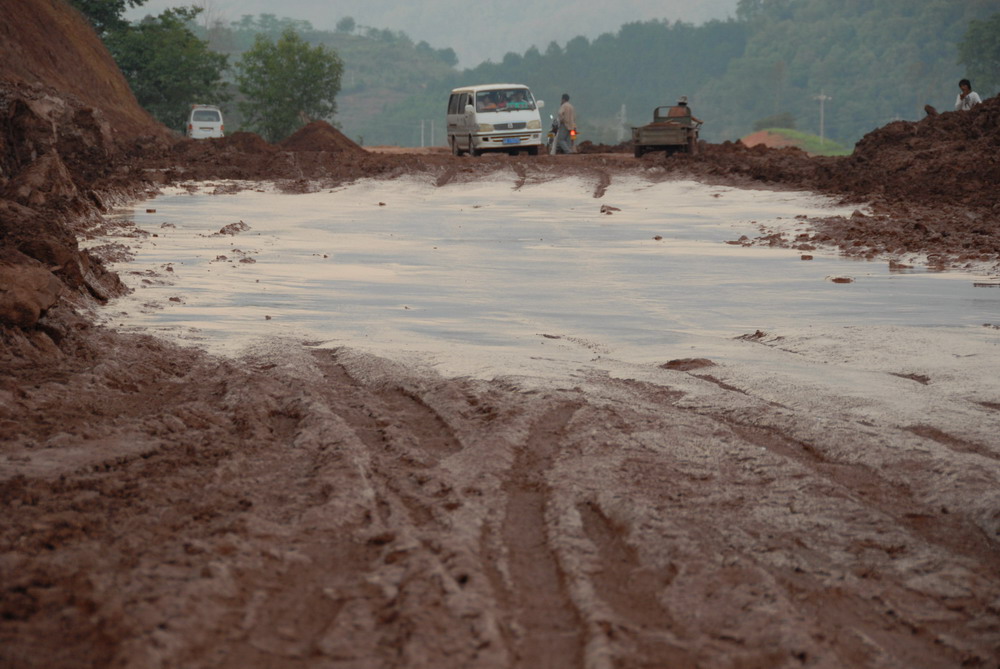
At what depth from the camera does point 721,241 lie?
1446 cm

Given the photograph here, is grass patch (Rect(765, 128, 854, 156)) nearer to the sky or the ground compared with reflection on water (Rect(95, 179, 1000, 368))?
nearer to the sky

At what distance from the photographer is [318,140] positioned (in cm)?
3622

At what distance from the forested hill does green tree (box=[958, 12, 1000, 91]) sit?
68cm

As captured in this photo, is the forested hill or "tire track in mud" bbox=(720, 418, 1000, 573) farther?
the forested hill

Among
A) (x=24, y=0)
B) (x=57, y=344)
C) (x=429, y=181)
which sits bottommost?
(x=57, y=344)

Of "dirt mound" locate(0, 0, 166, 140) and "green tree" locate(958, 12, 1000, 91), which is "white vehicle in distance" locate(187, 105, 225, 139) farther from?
"green tree" locate(958, 12, 1000, 91)

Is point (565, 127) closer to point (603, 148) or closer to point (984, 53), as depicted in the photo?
point (603, 148)

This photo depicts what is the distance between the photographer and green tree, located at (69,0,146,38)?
45.2m

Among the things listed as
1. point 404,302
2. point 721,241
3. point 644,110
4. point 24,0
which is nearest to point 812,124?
point 644,110

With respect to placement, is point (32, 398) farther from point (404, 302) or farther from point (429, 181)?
point (429, 181)

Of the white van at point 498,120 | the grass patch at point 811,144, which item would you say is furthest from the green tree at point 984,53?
the white van at point 498,120

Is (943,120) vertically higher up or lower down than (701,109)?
lower down

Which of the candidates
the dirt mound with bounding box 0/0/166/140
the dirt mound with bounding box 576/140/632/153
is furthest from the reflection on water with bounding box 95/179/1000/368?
the dirt mound with bounding box 576/140/632/153

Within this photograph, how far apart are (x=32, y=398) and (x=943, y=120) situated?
1962cm
